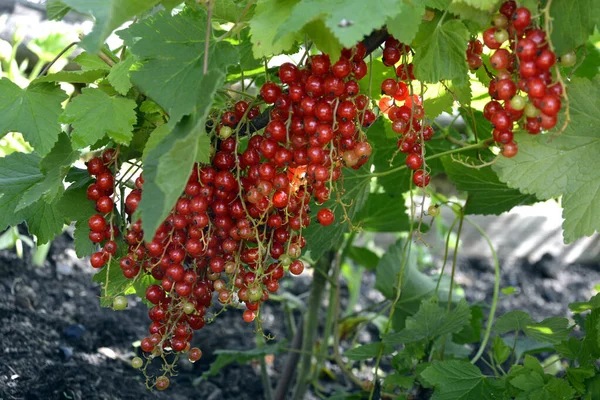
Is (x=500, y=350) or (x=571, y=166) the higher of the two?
(x=571, y=166)

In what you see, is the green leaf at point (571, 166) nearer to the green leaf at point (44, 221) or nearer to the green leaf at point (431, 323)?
the green leaf at point (431, 323)

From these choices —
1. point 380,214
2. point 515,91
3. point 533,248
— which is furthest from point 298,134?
point 533,248

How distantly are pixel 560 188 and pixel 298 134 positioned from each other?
34cm

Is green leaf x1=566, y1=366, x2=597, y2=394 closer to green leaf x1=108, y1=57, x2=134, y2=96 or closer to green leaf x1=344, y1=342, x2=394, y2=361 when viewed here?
green leaf x1=344, y1=342, x2=394, y2=361

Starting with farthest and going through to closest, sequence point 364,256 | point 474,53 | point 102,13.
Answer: point 364,256 < point 474,53 < point 102,13

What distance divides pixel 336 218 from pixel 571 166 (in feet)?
1.24

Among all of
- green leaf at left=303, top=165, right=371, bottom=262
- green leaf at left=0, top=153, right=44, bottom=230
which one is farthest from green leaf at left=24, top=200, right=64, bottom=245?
green leaf at left=303, top=165, right=371, bottom=262

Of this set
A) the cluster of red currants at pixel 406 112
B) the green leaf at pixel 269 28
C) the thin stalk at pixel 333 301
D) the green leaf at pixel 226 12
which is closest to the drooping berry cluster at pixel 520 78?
the cluster of red currants at pixel 406 112

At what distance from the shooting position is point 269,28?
0.83 meters

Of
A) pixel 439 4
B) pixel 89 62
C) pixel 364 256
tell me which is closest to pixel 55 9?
pixel 89 62

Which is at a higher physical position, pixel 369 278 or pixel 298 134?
pixel 298 134

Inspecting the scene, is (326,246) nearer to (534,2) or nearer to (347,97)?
(347,97)

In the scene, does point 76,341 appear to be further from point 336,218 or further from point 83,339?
point 336,218

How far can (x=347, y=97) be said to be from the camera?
0.87 m
